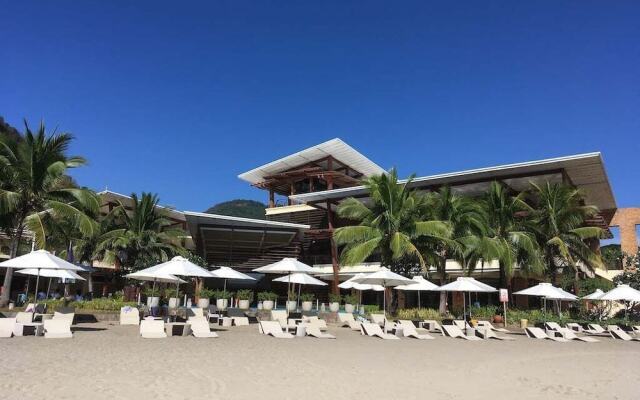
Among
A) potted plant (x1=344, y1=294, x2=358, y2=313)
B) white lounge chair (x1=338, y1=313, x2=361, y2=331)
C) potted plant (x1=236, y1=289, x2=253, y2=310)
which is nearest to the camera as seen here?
white lounge chair (x1=338, y1=313, x2=361, y2=331)

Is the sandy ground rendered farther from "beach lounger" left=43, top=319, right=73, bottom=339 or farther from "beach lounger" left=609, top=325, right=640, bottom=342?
"beach lounger" left=609, top=325, right=640, bottom=342

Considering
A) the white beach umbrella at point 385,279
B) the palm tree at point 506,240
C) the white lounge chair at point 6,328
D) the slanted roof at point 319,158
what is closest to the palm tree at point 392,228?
the palm tree at point 506,240

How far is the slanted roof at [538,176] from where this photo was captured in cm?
2678

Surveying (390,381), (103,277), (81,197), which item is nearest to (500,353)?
(390,381)

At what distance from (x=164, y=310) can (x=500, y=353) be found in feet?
37.4

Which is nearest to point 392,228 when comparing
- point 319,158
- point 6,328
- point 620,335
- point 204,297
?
point 204,297

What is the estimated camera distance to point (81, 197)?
19.1 m

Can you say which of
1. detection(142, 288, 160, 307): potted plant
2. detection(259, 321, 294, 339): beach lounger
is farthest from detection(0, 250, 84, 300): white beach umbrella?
detection(259, 321, 294, 339): beach lounger

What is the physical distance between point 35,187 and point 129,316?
633 cm

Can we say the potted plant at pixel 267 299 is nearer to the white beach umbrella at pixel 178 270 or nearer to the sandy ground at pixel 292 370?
the white beach umbrella at pixel 178 270

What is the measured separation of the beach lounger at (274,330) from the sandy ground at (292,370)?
A: 1.77 ft

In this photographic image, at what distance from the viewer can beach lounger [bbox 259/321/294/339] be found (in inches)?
590

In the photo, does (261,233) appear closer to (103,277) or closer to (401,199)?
(401,199)

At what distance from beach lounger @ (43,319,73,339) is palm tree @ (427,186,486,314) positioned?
53.0 ft
